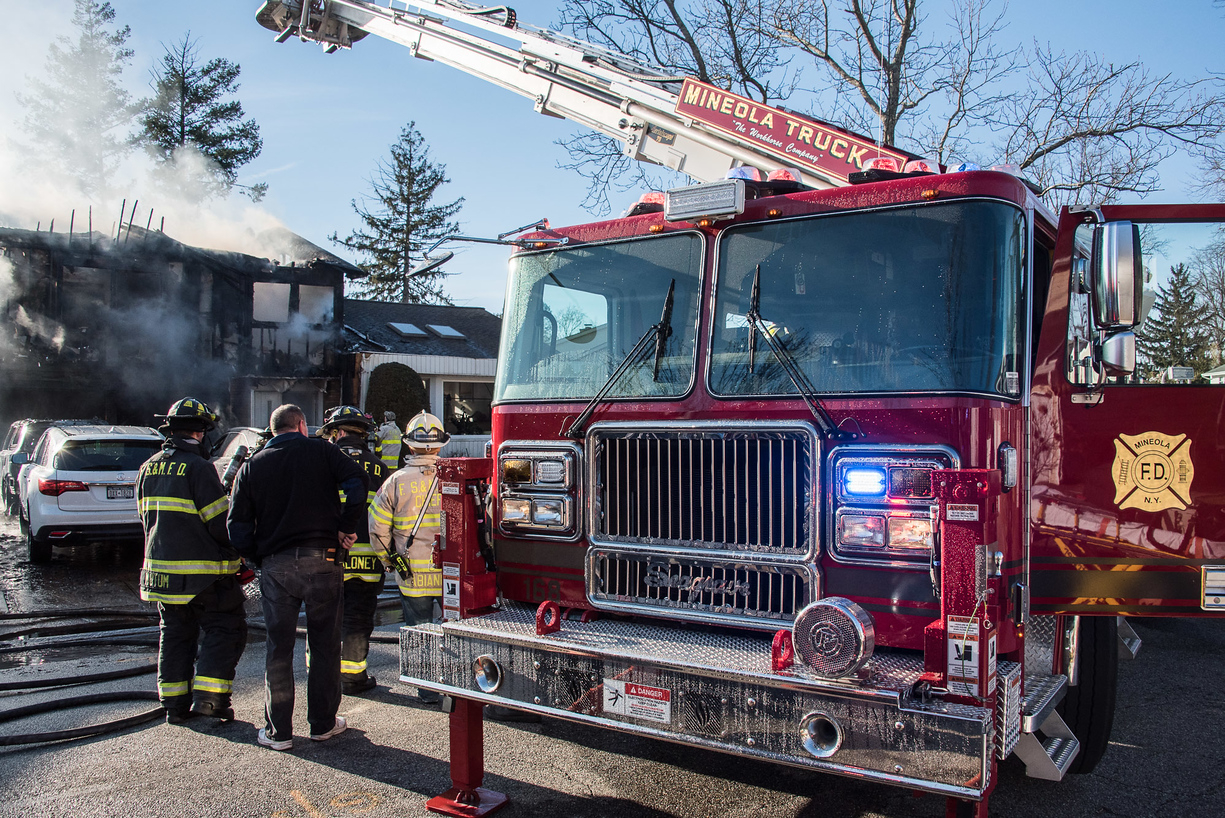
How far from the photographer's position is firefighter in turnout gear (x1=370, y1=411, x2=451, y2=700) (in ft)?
17.8

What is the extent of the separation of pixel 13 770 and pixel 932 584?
4.38 meters

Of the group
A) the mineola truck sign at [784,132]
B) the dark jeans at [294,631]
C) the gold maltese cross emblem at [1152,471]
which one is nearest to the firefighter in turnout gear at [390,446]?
the dark jeans at [294,631]

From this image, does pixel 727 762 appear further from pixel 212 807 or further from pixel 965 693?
pixel 212 807

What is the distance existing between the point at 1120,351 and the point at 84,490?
10471mm

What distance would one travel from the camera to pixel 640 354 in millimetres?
3986

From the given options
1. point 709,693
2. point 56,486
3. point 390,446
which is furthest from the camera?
point 56,486

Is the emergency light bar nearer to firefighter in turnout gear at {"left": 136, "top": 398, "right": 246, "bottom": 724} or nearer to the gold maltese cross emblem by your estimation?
the gold maltese cross emblem

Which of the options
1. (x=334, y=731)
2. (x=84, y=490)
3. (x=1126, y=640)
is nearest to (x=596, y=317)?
(x=334, y=731)

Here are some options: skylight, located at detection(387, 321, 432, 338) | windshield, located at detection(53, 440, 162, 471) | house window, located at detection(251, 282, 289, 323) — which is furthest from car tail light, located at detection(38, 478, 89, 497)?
Answer: skylight, located at detection(387, 321, 432, 338)

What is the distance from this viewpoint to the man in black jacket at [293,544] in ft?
15.4

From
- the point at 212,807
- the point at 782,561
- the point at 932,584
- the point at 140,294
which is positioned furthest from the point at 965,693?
the point at 140,294

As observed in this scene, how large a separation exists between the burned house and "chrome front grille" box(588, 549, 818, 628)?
1954 centimetres

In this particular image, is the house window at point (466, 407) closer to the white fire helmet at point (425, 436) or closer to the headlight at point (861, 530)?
the white fire helmet at point (425, 436)

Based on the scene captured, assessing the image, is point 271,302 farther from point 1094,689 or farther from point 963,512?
point 963,512
